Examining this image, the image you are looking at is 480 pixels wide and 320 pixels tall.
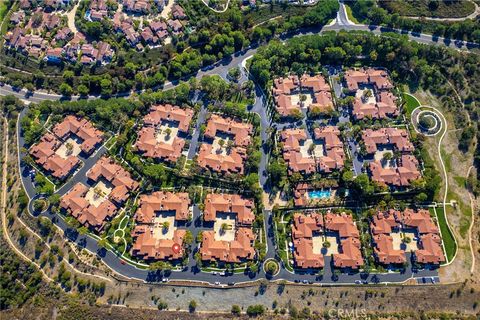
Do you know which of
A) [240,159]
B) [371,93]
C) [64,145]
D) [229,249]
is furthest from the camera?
[371,93]

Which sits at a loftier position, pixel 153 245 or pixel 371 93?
pixel 371 93

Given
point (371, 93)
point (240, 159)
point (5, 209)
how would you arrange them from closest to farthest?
point (5, 209) < point (240, 159) < point (371, 93)

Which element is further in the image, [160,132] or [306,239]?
[160,132]

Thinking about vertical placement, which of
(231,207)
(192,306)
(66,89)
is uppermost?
(66,89)

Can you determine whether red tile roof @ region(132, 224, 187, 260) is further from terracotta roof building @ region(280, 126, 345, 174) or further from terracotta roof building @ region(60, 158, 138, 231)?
terracotta roof building @ region(280, 126, 345, 174)

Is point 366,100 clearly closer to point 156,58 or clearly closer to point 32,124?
point 156,58

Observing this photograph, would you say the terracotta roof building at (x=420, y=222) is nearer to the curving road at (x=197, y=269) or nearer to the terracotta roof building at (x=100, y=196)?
the curving road at (x=197, y=269)

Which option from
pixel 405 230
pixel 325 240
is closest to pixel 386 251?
pixel 405 230

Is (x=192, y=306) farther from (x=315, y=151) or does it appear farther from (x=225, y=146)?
(x=315, y=151)
